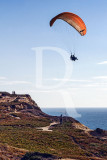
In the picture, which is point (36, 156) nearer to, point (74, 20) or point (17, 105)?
point (74, 20)

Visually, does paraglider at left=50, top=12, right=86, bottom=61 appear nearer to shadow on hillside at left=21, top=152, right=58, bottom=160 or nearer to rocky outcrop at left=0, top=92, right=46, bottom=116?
shadow on hillside at left=21, top=152, right=58, bottom=160

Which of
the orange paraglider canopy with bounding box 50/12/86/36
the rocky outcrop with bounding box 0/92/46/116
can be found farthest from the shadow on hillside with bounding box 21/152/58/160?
the rocky outcrop with bounding box 0/92/46/116

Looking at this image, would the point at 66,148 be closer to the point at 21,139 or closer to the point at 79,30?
the point at 21,139

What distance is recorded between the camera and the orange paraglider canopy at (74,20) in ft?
83.2

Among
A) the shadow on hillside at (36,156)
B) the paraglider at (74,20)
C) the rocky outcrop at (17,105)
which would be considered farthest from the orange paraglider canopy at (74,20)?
the rocky outcrop at (17,105)

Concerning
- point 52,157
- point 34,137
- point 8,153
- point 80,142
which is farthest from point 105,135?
point 8,153

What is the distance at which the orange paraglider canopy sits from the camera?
83.2 feet

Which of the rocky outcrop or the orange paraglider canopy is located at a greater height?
the orange paraglider canopy

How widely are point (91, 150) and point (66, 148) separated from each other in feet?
12.8

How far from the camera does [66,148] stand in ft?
95.4

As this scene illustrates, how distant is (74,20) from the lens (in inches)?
1018

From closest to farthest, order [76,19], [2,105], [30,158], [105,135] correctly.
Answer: [30,158] < [76,19] < [105,135] < [2,105]

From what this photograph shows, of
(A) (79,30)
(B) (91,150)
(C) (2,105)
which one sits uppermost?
(A) (79,30)

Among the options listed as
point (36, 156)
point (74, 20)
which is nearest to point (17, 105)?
point (36, 156)
